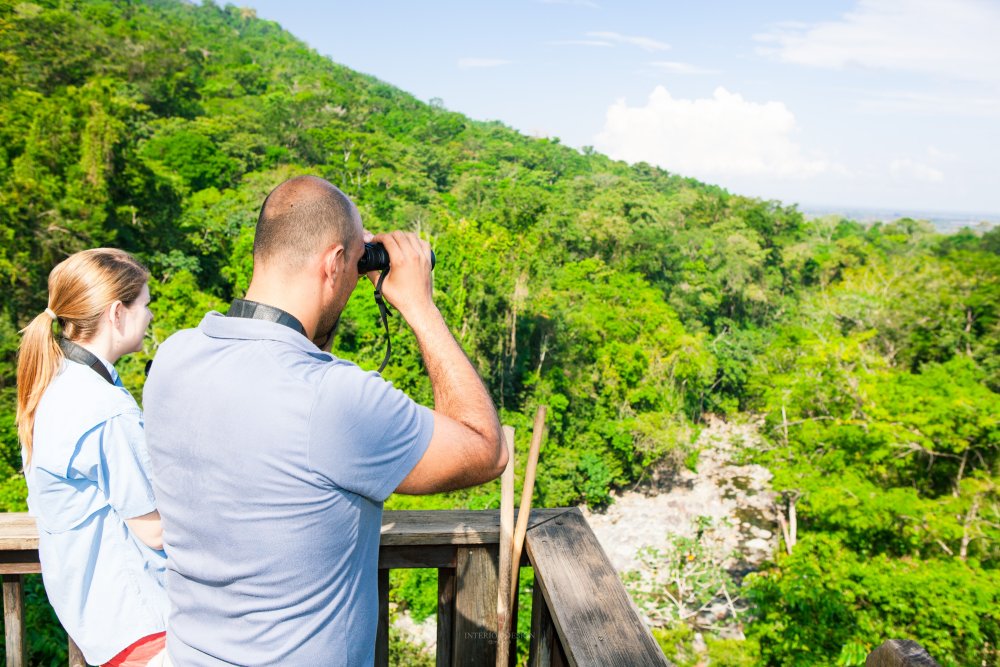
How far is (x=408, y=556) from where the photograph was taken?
5.08 ft

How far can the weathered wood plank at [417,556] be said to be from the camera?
154 centimetres

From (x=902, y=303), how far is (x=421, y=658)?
18.7 m

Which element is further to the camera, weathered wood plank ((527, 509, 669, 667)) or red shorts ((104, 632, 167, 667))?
red shorts ((104, 632, 167, 667))

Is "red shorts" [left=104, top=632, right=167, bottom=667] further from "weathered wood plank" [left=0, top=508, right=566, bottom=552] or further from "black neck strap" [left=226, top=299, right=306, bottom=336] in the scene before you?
"black neck strap" [left=226, top=299, right=306, bottom=336]

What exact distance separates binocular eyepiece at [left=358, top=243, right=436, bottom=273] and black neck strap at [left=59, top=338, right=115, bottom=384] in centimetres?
73

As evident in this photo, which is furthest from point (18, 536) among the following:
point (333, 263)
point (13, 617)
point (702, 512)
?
point (702, 512)

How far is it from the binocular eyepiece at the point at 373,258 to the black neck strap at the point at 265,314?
0.20 meters

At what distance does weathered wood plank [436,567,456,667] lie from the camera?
1549mm

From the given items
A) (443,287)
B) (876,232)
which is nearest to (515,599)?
(443,287)

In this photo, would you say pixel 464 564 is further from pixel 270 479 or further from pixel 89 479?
pixel 89 479

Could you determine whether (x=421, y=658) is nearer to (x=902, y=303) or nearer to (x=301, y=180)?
(x=301, y=180)

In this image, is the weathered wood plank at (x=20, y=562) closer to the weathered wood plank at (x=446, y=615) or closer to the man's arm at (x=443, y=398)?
the weathered wood plank at (x=446, y=615)

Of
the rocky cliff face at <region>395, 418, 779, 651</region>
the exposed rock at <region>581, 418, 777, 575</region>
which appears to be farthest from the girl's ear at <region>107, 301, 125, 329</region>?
the exposed rock at <region>581, 418, 777, 575</region>

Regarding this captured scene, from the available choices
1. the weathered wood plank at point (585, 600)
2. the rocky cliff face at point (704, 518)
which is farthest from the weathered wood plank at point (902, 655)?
the rocky cliff face at point (704, 518)
